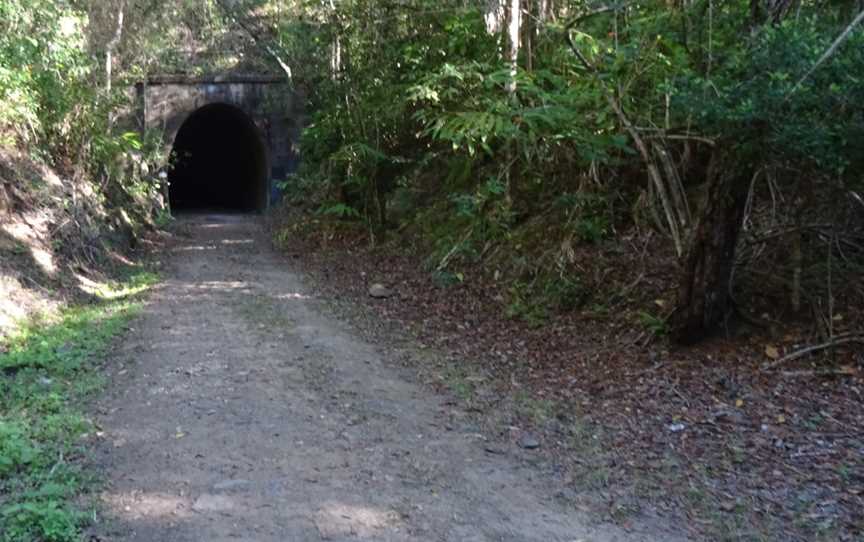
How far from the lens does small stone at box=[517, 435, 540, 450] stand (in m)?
6.95

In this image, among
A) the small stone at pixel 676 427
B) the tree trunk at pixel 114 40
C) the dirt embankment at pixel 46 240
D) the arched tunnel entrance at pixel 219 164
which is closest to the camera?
the small stone at pixel 676 427

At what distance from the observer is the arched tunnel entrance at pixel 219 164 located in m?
29.5

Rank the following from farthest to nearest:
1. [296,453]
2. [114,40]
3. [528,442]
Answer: [114,40] < [528,442] < [296,453]

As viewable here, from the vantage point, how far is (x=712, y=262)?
8.55 meters

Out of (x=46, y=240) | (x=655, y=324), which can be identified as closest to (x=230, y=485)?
(x=655, y=324)

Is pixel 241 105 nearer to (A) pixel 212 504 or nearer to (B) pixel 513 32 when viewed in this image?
(B) pixel 513 32

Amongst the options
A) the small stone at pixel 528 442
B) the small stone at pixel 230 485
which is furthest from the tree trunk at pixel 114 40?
the small stone at pixel 230 485

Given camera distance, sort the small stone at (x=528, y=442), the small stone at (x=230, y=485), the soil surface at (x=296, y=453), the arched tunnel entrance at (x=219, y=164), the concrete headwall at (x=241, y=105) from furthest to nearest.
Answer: the arched tunnel entrance at (x=219, y=164) < the concrete headwall at (x=241, y=105) < the small stone at (x=528, y=442) < the small stone at (x=230, y=485) < the soil surface at (x=296, y=453)

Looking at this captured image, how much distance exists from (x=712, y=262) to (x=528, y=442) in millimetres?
3017

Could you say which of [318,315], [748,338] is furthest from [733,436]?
[318,315]

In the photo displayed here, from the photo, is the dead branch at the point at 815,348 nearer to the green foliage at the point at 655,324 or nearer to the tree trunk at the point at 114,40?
the green foliage at the point at 655,324

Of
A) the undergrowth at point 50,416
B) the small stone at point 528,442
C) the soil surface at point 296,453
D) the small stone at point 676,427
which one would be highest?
the undergrowth at point 50,416

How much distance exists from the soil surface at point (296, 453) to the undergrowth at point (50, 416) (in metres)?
0.22

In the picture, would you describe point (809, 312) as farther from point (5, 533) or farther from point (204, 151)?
point (204, 151)
